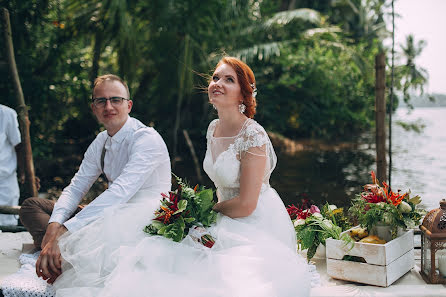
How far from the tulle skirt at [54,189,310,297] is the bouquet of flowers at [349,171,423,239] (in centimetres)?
76

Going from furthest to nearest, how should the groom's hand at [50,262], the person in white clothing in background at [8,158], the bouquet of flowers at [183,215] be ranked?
1. the person in white clothing in background at [8,158]
2. the groom's hand at [50,262]
3. the bouquet of flowers at [183,215]

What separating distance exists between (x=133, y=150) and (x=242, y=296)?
4.68ft

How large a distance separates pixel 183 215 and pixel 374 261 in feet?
4.40

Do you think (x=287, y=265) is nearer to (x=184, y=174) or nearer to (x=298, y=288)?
(x=298, y=288)

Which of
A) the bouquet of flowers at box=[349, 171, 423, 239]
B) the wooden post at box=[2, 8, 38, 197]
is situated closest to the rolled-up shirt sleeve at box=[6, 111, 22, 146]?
the wooden post at box=[2, 8, 38, 197]

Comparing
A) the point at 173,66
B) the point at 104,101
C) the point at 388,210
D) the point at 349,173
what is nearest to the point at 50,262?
the point at 104,101

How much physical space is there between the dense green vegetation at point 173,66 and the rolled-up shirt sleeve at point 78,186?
173 inches

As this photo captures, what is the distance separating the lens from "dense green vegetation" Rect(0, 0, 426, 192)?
10188mm

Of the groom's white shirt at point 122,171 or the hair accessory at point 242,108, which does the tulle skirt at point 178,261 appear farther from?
the hair accessory at point 242,108

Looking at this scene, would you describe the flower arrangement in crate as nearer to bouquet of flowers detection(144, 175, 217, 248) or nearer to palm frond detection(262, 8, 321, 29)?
bouquet of flowers detection(144, 175, 217, 248)

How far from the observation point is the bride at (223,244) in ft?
8.40

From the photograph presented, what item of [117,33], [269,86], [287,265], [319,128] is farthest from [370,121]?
[287,265]

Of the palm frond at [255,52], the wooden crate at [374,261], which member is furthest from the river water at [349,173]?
the wooden crate at [374,261]

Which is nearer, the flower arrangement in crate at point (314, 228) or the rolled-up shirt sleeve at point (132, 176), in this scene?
the rolled-up shirt sleeve at point (132, 176)
